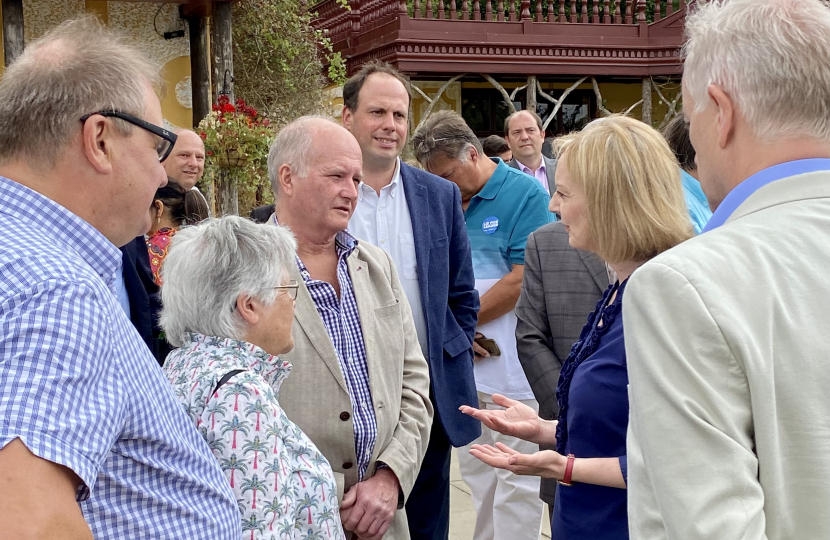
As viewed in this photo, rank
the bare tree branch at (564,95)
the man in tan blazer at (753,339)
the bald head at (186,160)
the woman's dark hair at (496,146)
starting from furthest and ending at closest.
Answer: the bare tree branch at (564,95)
the woman's dark hair at (496,146)
the bald head at (186,160)
the man in tan blazer at (753,339)

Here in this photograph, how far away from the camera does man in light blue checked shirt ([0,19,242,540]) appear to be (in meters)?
1.14

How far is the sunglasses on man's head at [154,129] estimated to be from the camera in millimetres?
1467

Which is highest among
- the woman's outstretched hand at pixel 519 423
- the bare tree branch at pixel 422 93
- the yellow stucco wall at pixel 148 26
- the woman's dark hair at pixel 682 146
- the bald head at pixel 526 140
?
the bare tree branch at pixel 422 93

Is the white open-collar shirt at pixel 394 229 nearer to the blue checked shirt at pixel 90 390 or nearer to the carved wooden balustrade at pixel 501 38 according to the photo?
the blue checked shirt at pixel 90 390

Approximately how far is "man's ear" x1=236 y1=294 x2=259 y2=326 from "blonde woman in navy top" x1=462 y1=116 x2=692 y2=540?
686mm

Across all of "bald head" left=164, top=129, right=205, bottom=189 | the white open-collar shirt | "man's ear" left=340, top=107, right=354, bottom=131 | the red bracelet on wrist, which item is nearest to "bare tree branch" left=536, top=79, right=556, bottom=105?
"bald head" left=164, top=129, right=205, bottom=189

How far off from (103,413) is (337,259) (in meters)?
1.83

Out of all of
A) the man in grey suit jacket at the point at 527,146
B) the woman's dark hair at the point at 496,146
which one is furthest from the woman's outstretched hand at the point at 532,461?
the woman's dark hair at the point at 496,146

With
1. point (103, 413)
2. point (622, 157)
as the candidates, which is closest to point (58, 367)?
point (103, 413)

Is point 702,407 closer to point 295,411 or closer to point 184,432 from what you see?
point 184,432

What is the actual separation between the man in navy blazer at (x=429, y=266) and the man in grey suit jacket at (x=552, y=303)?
0.30 m

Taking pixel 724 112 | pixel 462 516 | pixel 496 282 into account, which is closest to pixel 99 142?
pixel 724 112

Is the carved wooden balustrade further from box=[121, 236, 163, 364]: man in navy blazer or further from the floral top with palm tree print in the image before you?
the floral top with palm tree print

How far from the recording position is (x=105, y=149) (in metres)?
1.46
